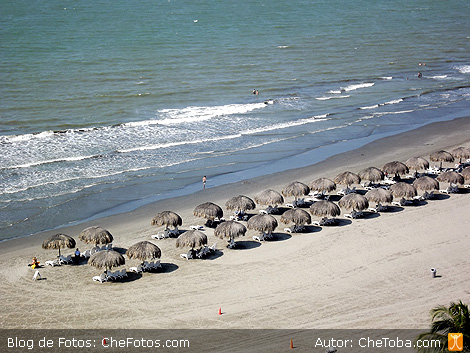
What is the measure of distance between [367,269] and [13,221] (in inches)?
662

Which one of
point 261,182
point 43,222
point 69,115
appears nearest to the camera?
point 43,222

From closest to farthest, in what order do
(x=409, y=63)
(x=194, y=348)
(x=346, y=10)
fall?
(x=194, y=348) < (x=409, y=63) < (x=346, y=10)

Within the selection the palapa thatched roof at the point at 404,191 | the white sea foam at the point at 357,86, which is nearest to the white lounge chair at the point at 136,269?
the palapa thatched roof at the point at 404,191

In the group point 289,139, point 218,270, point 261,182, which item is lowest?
point 218,270

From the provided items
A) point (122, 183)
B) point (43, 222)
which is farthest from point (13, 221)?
point (122, 183)

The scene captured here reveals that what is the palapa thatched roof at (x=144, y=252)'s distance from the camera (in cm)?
2378

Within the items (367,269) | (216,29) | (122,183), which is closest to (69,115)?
(122,183)

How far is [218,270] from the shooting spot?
2389 centimetres

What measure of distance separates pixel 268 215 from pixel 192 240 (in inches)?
153

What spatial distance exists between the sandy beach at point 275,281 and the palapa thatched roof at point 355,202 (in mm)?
683

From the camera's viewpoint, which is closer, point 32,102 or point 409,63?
point 32,102

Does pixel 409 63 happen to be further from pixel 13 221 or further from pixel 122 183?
pixel 13 221

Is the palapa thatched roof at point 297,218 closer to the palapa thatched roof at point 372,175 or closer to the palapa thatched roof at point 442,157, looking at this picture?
the palapa thatched roof at point 372,175

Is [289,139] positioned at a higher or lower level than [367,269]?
higher
